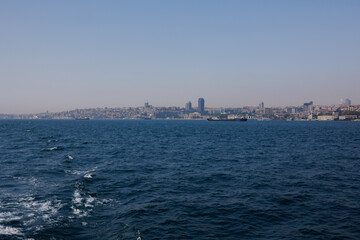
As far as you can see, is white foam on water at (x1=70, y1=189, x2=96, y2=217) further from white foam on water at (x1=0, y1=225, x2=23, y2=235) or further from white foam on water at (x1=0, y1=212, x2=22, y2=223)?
white foam on water at (x1=0, y1=225, x2=23, y2=235)

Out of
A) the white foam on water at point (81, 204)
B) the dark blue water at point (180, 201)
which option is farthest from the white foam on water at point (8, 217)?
the white foam on water at point (81, 204)

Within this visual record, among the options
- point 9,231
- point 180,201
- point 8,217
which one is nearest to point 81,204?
point 8,217

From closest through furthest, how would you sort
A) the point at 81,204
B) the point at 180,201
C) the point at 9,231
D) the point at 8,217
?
the point at 9,231, the point at 8,217, the point at 81,204, the point at 180,201

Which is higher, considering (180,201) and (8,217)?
(8,217)

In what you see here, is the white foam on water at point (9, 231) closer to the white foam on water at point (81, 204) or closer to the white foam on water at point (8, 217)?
the white foam on water at point (8, 217)

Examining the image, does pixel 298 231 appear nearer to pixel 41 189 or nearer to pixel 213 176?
pixel 213 176

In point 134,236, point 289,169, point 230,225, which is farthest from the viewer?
point 289,169

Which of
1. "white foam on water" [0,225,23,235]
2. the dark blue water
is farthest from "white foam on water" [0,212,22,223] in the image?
"white foam on water" [0,225,23,235]

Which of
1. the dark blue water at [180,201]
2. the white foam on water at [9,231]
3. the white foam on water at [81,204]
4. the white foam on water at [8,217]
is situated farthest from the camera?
the white foam on water at [81,204]

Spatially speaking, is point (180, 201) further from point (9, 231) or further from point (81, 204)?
point (9, 231)

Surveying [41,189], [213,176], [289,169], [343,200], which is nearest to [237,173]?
[213,176]

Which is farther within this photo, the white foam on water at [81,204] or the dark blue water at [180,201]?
the white foam on water at [81,204]

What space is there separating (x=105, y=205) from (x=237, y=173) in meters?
17.6

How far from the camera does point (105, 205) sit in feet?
72.3
